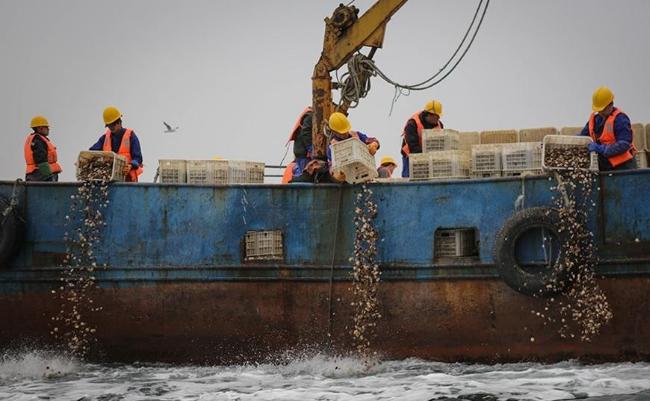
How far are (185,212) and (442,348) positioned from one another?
3636 millimetres

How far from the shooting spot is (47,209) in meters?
13.9

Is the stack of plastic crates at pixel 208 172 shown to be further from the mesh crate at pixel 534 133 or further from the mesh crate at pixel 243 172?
the mesh crate at pixel 534 133

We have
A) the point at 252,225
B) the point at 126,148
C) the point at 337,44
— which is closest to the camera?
the point at 252,225

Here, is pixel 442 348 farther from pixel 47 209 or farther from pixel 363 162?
pixel 47 209

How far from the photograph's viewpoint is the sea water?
439 inches

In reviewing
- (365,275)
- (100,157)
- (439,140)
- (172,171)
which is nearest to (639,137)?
(439,140)

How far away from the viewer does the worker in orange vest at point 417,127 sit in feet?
48.6

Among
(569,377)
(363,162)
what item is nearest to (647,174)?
(569,377)

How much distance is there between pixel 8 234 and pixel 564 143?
6.92 m

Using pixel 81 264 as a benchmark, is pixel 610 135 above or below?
above

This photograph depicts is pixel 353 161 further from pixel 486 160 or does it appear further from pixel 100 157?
pixel 100 157

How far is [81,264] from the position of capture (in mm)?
13766

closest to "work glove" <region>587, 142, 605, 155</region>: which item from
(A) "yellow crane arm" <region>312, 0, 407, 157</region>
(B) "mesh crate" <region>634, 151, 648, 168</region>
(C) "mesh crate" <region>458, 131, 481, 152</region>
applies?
(B) "mesh crate" <region>634, 151, 648, 168</region>

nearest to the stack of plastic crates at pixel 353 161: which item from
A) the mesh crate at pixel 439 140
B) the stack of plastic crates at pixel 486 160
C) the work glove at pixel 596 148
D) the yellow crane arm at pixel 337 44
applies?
the mesh crate at pixel 439 140
